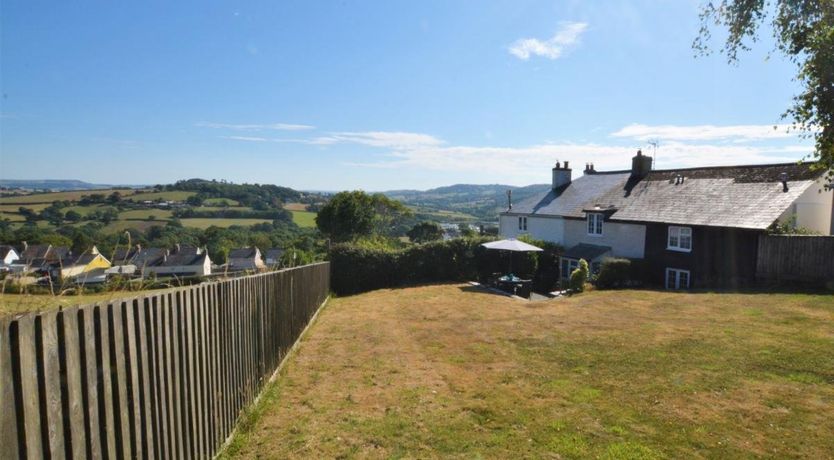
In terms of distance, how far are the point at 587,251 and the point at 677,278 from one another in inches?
201

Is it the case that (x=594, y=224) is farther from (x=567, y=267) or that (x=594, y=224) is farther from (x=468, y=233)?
(x=468, y=233)

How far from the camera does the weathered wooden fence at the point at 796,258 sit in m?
16.3

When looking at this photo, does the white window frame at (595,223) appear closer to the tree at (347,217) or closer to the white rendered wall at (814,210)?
the white rendered wall at (814,210)

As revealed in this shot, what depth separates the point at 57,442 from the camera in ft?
8.13

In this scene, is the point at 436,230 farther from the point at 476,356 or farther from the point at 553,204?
the point at 476,356

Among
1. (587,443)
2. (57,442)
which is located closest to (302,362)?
(587,443)

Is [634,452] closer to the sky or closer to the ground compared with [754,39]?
closer to the ground

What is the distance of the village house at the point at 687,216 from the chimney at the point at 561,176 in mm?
3004

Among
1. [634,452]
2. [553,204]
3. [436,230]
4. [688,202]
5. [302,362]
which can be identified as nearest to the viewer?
[634,452]

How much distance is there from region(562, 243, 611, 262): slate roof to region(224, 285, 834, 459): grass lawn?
42.9ft

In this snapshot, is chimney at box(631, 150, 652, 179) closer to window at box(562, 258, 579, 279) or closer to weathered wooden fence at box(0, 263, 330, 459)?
window at box(562, 258, 579, 279)

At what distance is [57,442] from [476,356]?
24.2 feet

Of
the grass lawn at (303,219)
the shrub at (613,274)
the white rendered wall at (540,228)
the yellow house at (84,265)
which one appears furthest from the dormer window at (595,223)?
the grass lawn at (303,219)

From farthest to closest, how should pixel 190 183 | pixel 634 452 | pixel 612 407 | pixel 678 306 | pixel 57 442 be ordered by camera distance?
pixel 190 183
pixel 678 306
pixel 612 407
pixel 634 452
pixel 57 442
